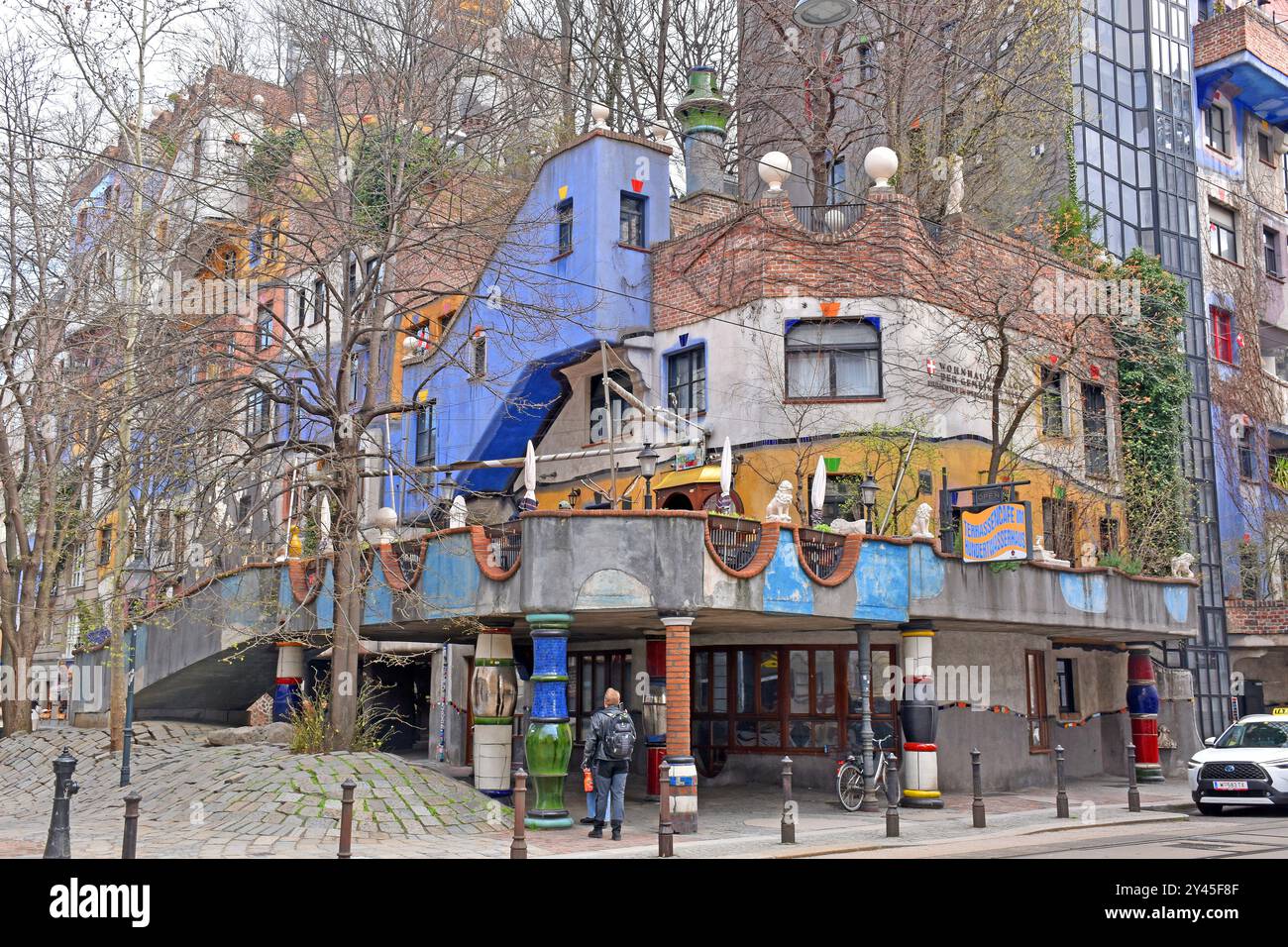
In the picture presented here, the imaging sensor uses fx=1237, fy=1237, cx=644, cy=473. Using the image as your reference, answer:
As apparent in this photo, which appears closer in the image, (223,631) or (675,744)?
(675,744)

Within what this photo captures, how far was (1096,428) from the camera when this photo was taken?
28.9m

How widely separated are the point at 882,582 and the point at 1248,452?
69.1 feet

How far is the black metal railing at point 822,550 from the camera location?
18641 mm

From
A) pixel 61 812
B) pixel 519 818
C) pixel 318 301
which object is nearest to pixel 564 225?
pixel 318 301

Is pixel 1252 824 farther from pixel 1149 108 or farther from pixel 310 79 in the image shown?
pixel 1149 108

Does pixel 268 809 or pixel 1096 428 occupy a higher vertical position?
pixel 1096 428

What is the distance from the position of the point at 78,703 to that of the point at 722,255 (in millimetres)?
22326

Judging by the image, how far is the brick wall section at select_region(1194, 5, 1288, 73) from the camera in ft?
117

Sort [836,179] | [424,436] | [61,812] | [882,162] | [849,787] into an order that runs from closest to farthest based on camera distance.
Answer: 1. [61,812]
2. [849,787]
3. [882,162]
4. [424,436]
5. [836,179]

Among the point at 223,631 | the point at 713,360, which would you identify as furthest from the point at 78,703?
the point at 713,360

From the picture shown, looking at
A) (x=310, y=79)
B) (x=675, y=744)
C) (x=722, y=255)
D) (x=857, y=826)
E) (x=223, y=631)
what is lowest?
(x=857, y=826)

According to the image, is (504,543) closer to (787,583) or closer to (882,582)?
(787,583)

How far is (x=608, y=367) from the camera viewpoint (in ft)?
87.4

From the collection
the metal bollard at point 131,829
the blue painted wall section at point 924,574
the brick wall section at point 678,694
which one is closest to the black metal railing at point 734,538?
the brick wall section at point 678,694
